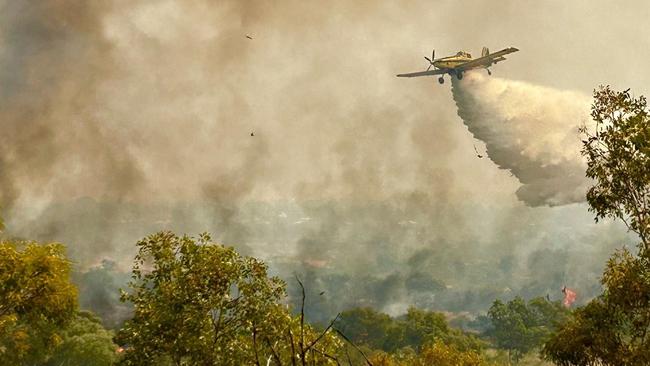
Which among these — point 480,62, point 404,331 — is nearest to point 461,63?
point 480,62

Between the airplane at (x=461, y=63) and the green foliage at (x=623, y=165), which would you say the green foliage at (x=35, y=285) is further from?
the airplane at (x=461, y=63)

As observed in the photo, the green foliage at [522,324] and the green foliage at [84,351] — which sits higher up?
the green foliage at [522,324]

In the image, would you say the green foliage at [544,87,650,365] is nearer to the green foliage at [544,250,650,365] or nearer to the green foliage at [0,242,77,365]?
the green foliage at [544,250,650,365]

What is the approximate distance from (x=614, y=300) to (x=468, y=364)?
95.5 ft

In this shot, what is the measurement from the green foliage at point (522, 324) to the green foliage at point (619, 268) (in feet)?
380

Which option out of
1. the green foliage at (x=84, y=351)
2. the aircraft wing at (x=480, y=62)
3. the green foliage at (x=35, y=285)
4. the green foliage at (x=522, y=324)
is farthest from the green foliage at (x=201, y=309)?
the green foliage at (x=522, y=324)

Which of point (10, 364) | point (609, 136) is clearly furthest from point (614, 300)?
point (10, 364)

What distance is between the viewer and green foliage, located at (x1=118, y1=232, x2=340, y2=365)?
2200cm

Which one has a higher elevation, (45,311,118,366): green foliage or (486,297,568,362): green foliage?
(486,297,568,362): green foliage

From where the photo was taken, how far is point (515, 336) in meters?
129

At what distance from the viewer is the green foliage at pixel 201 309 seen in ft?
72.2

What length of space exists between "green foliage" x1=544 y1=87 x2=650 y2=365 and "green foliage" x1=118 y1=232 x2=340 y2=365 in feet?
35.2

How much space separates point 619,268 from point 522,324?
4864 inches

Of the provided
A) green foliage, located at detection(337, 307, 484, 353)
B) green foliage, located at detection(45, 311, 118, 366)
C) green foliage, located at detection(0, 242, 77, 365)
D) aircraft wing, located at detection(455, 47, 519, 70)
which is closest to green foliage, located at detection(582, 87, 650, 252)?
green foliage, located at detection(0, 242, 77, 365)
